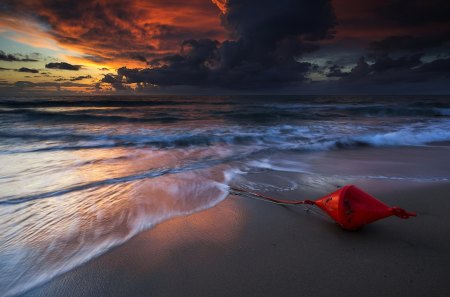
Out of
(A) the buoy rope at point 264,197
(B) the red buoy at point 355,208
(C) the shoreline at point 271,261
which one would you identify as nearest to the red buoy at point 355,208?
(B) the red buoy at point 355,208

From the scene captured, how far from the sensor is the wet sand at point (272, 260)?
6.43ft

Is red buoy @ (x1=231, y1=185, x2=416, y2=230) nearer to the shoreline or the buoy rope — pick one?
the shoreline

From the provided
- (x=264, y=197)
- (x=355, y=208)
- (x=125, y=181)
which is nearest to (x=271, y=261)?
(x=355, y=208)

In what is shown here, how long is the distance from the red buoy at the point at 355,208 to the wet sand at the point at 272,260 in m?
0.15

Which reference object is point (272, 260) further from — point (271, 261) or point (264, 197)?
point (264, 197)

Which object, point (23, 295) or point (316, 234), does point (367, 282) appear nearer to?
point (316, 234)

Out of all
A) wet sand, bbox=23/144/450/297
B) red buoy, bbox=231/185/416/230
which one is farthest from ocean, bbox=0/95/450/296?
red buoy, bbox=231/185/416/230

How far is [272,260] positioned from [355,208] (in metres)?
0.92

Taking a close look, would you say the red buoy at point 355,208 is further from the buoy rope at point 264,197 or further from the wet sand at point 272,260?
the buoy rope at point 264,197

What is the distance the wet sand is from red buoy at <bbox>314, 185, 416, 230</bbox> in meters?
0.15

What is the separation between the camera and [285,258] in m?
2.30

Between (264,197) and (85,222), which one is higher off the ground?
(264,197)

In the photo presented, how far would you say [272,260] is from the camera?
89.4 inches

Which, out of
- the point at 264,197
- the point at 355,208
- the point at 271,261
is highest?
the point at 355,208
